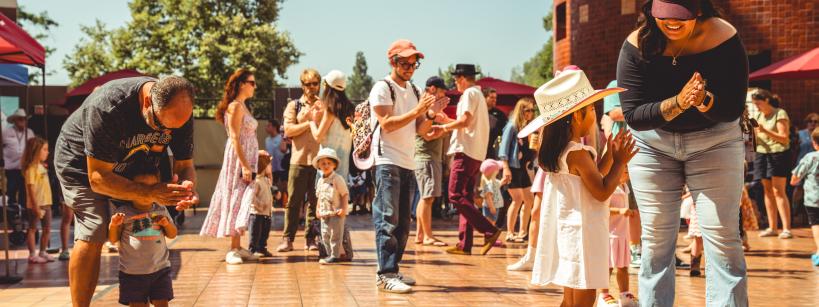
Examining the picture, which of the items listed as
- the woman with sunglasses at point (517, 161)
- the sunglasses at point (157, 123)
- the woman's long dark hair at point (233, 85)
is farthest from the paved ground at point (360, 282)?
the sunglasses at point (157, 123)

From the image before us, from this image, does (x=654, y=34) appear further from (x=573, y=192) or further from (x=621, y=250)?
(x=621, y=250)

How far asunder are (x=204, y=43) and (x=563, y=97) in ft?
169

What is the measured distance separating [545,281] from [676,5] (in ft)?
5.33

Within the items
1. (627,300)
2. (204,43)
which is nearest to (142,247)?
(627,300)

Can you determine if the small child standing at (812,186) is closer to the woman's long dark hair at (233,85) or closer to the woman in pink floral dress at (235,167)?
the woman in pink floral dress at (235,167)

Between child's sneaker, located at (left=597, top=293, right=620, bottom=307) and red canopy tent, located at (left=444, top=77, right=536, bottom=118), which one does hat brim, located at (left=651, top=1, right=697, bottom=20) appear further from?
red canopy tent, located at (left=444, top=77, right=536, bottom=118)

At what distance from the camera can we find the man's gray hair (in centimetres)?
459

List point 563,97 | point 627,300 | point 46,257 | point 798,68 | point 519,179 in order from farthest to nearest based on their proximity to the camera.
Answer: point 798,68 → point 519,179 → point 46,257 → point 627,300 → point 563,97

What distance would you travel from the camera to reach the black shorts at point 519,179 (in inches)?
444

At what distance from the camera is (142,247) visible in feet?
16.9

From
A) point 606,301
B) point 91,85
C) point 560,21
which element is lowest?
point 606,301

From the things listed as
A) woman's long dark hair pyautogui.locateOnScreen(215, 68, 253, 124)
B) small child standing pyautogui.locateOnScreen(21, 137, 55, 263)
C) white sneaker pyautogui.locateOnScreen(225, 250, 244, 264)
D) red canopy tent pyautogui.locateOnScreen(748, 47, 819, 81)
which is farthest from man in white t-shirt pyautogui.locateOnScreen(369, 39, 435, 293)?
red canopy tent pyautogui.locateOnScreen(748, 47, 819, 81)

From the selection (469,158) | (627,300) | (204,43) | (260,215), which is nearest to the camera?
(627,300)

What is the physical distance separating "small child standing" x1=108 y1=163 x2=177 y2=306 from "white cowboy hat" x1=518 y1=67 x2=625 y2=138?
2035 millimetres
